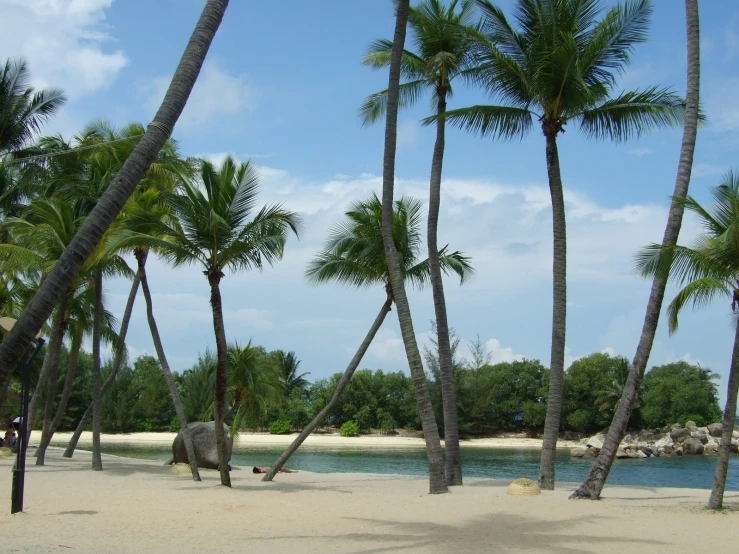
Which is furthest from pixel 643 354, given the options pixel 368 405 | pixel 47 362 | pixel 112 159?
pixel 368 405

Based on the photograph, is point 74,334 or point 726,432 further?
point 74,334

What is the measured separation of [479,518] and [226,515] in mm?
3851

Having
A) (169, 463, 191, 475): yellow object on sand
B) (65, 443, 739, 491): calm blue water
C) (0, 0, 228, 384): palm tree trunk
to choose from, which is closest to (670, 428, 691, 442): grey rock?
(65, 443, 739, 491): calm blue water

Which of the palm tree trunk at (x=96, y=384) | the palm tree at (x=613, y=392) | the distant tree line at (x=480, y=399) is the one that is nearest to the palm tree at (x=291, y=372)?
the distant tree line at (x=480, y=399)

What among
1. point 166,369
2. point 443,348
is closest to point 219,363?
point 166,369

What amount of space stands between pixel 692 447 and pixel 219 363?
4185cm

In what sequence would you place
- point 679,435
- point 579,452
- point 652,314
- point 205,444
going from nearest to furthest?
point 652,314
point 205,444
point 579,452
point 679,435

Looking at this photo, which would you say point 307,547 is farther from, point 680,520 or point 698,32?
point 698,32

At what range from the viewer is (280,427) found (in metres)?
61.6

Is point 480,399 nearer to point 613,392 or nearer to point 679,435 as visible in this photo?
point 613,392

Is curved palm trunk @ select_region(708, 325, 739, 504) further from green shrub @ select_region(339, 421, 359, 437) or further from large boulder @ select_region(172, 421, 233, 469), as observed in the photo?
green shrub @ select_region(339, 421, 359, 437)

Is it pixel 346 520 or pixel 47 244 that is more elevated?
pixel 47 244

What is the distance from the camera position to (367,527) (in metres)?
9.74

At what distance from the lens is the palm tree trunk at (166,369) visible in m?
17.3
